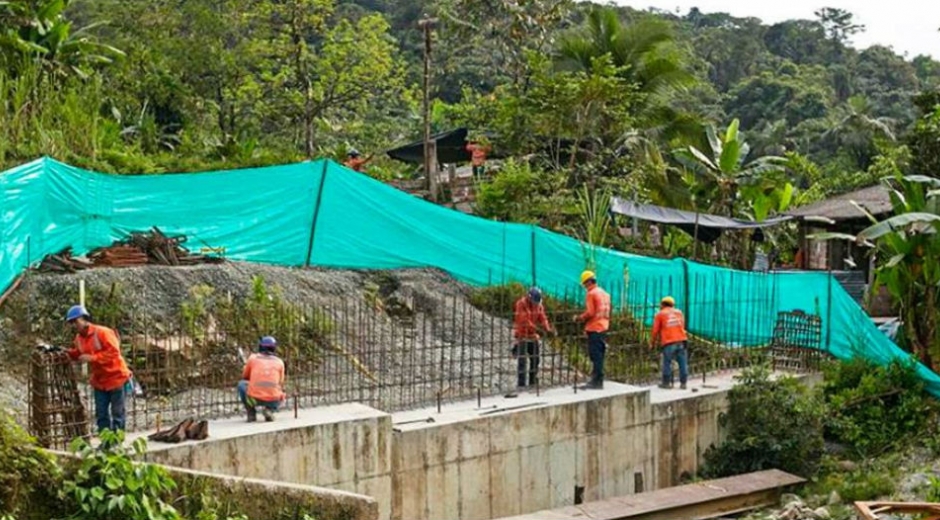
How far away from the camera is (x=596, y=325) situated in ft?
44.0

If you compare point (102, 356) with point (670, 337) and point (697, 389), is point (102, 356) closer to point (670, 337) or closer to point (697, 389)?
point (670, 337)

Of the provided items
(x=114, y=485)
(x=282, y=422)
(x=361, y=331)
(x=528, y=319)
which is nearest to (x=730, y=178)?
(x=528, y=319)

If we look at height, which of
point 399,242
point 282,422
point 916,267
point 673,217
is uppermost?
point 673,217

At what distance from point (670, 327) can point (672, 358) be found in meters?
0.50

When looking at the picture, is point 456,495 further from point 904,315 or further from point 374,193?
point 904,315

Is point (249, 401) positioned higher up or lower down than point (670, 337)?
lower down

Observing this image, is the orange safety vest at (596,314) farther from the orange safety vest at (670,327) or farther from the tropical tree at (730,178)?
the tropical tree at (730,178)

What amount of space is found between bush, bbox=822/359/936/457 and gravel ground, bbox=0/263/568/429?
4020 mm

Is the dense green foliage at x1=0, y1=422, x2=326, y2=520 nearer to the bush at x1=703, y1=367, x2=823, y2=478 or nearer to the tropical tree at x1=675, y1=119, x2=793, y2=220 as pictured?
the bush at x1=703, y1=367, x2=823, y2=478

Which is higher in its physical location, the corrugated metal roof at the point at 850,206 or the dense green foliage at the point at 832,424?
the corrugated metal roof at the point at 850,206

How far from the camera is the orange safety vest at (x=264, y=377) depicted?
10.8 metres

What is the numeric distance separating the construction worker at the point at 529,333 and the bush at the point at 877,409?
4407 mm

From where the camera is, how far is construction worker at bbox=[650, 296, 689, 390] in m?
14.4

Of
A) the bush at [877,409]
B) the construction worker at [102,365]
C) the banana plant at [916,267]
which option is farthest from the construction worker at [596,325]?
the construction worker at [102,365]
